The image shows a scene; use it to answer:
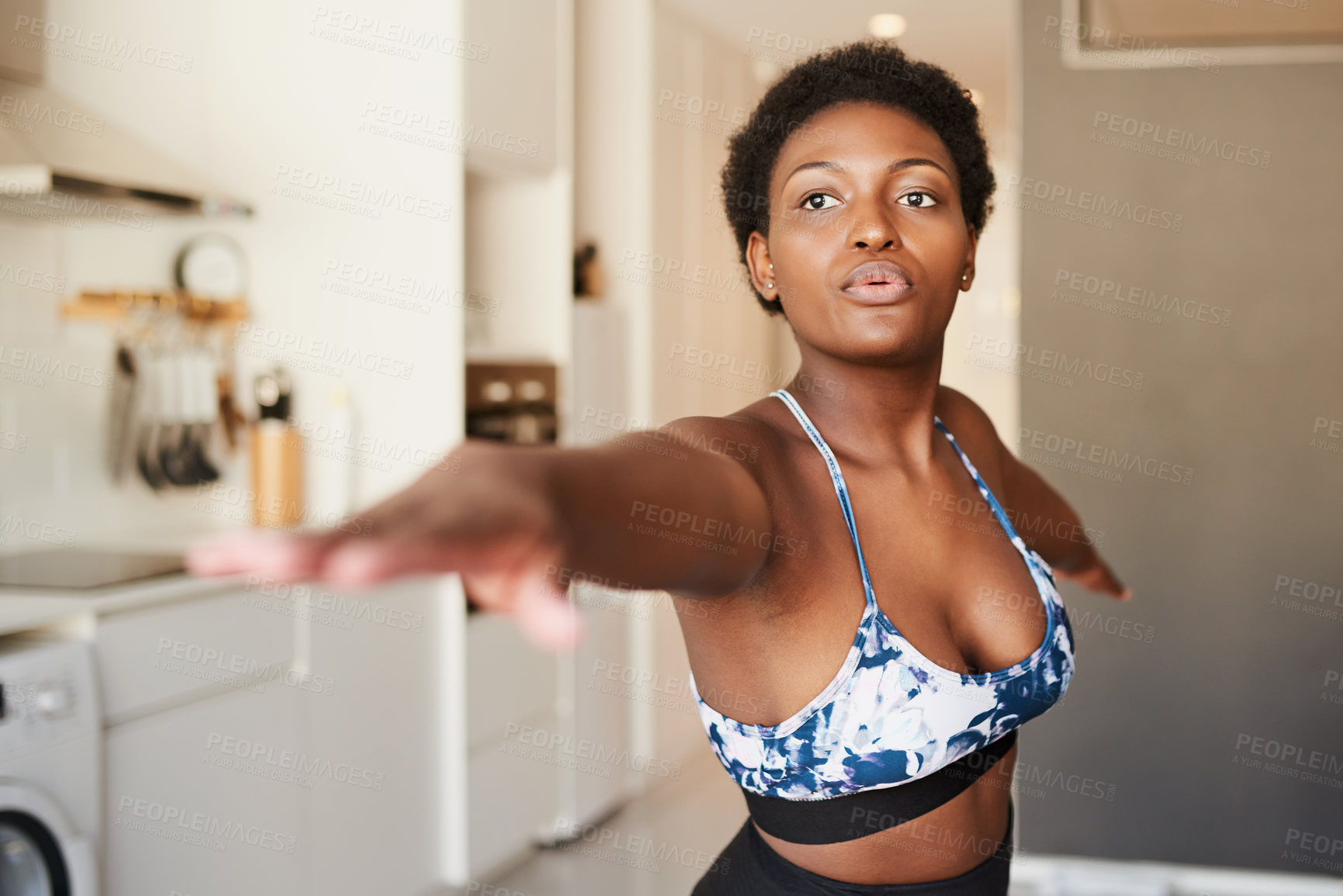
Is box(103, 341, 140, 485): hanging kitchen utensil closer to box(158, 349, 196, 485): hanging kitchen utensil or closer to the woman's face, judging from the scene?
box(158, 349, 196, 485): hanging kitchen utensil

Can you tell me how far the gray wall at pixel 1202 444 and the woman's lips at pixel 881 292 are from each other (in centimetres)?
227

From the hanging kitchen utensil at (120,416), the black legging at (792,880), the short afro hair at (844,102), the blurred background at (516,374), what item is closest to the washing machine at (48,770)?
the blurred background at (516,374)

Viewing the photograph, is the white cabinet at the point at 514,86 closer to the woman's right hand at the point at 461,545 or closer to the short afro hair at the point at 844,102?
the short afro hair at the point at 844,102

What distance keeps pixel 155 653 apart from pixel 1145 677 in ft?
7.94

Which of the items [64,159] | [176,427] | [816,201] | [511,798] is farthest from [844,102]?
[511,798]

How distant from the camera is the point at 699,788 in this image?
149 inches

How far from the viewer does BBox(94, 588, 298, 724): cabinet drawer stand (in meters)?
1.94

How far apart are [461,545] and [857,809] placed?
Result: 1.90ft

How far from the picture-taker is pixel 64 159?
7.02 feet

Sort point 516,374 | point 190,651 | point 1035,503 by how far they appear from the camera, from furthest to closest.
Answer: point 516,374 → point 190,651 → point 1035,503

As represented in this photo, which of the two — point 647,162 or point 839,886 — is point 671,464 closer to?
point 839,886

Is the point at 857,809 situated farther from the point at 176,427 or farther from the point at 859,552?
the point at 176,427

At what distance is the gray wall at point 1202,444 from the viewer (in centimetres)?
285

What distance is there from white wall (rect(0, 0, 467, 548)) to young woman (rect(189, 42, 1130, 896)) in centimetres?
184
